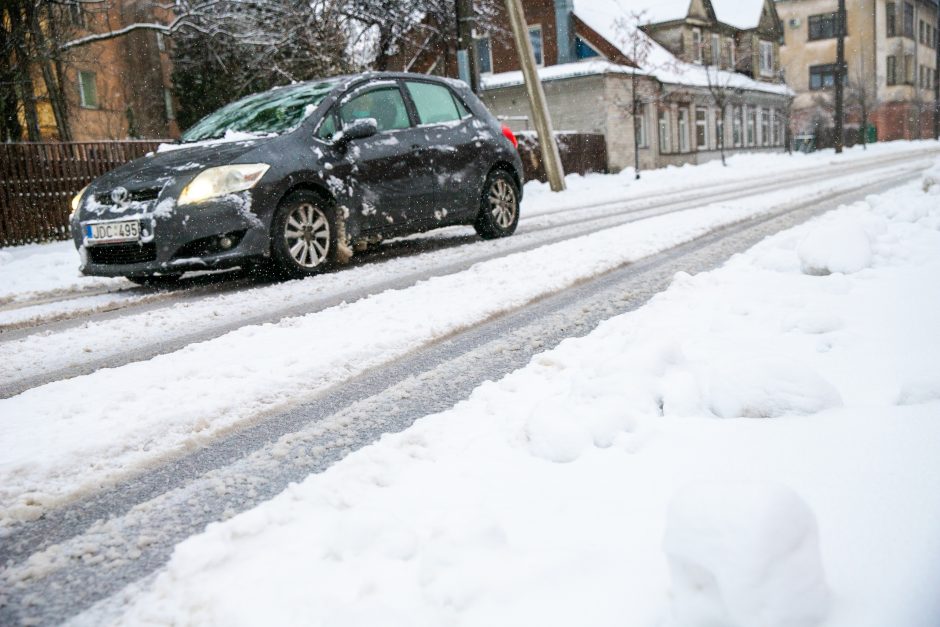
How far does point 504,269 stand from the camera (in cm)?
632

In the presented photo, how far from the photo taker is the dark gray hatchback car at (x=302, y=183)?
20.0 ft

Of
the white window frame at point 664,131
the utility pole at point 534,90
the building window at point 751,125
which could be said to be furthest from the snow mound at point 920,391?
the building window at point 751,125

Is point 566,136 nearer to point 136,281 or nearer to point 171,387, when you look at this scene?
point 136,281

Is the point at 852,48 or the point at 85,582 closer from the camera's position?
the point at 85,582

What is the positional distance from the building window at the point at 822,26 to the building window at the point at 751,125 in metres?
18.8

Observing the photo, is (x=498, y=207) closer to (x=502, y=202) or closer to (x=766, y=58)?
(x=502, y=202)

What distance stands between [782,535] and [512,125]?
29.6 meters

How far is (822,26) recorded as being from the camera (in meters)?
56.5

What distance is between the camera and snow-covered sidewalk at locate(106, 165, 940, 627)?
1406 mm

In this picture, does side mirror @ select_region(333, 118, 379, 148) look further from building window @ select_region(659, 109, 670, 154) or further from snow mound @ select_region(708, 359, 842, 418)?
building window @ select_region(659, 109, 670, 154)

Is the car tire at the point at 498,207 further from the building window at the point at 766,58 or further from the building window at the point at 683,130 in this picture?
the building window at the point at 766,58

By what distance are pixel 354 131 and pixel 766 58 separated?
42315mm

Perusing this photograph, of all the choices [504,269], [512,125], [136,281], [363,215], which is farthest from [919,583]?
[512,125]

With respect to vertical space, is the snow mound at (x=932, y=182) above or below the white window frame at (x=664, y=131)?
below
